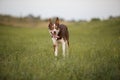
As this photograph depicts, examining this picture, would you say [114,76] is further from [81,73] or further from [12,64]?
[12,64]

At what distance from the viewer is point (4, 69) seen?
26.2ft

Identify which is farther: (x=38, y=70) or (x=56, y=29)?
(x=56, y=29)

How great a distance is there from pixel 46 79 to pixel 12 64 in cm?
217

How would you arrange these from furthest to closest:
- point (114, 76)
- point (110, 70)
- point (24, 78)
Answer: point (110, 70) → point (114, 76) → point (24, 78)

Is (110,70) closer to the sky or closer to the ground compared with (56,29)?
closer to the ground

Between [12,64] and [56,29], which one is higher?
[56,29]

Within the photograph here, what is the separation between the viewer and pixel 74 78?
24.1 feet

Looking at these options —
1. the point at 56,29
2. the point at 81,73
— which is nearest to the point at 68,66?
the point at 81,73

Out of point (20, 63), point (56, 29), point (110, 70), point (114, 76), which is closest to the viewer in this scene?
point (114, 76)

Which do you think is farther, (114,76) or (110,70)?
(110,70)

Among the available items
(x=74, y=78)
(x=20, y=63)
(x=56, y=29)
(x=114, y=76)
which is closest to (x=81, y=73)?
(x=74, y=78)

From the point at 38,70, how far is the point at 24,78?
0.99 meters

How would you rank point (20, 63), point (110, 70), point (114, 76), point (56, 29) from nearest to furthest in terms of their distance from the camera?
point (114, 76)
point (110, 70)
point (20, 63)
point (56, 29)

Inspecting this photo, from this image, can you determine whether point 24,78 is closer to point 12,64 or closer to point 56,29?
point 12,64
